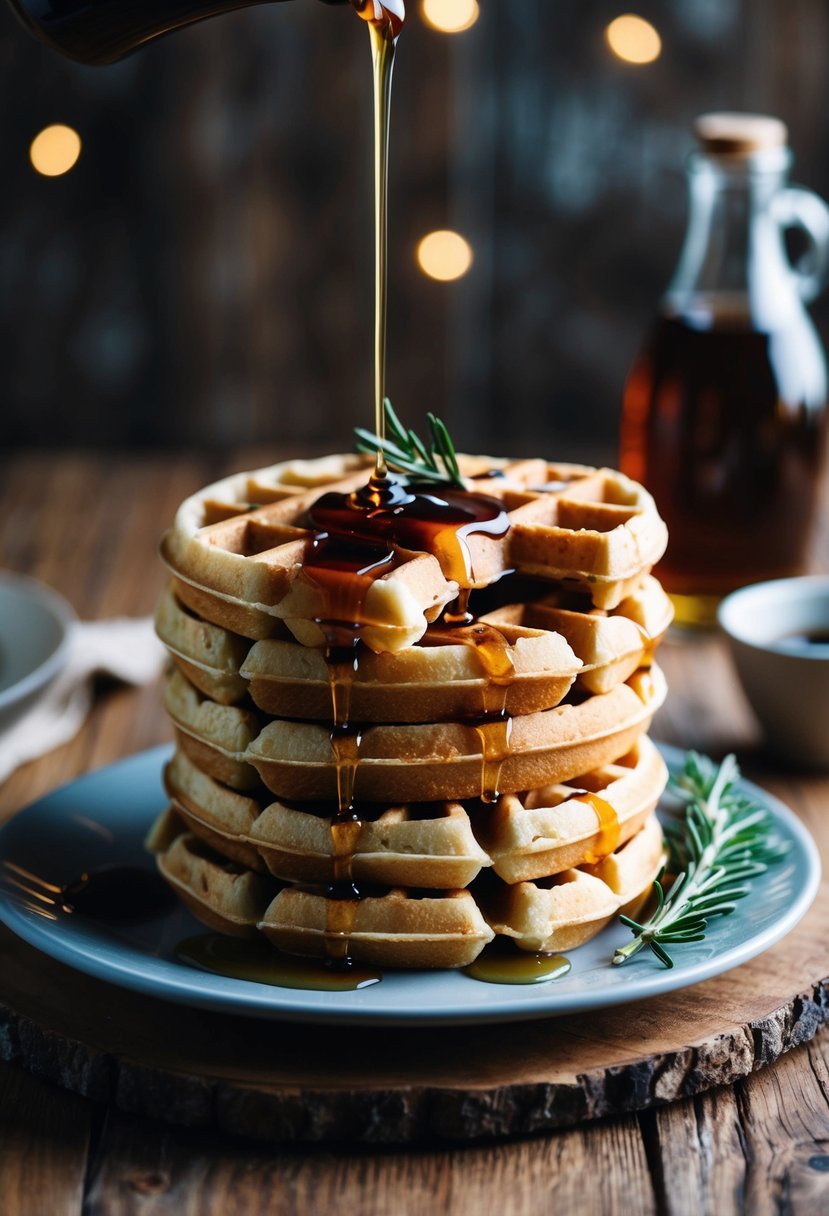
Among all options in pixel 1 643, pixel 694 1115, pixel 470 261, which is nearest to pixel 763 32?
pixel 470 261

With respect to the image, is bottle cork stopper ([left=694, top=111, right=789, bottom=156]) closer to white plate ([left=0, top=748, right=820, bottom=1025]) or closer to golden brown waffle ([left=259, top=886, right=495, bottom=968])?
white plate ([left=0, top=748, right=820, bottom=1025])

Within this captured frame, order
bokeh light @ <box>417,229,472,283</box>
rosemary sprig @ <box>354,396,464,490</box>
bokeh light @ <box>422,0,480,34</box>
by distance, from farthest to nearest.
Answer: bokeh light @ <box>417,229,472,283</box> → bokeh light @ <box>422,0,480,34</box> → rosemary sprig @ <box>354,396,464,490</box>

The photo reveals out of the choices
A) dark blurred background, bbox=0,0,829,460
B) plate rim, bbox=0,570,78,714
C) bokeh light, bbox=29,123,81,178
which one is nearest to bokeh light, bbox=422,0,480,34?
dark blurred background, bbox=0,0,829,460

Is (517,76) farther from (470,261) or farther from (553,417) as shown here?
(553,417)

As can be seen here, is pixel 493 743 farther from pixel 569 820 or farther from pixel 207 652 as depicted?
pixel 207 652

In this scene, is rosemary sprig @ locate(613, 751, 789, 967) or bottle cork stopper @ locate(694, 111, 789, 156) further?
bottle cork stopper @ locate(694, 111, 789, 156)

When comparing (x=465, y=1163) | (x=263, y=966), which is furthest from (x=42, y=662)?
(x=465, y=1163)
